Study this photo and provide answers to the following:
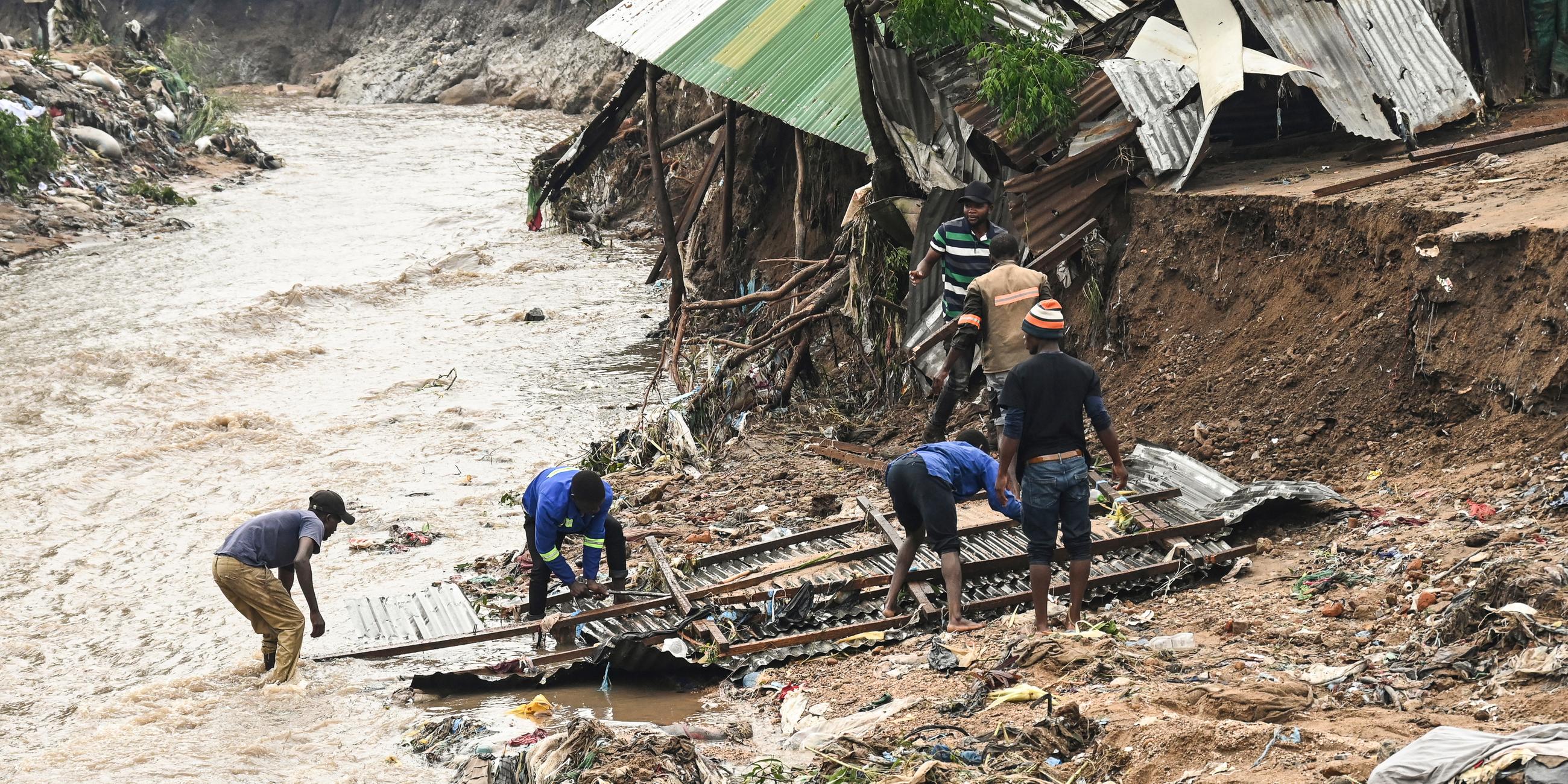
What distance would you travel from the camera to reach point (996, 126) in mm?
8914

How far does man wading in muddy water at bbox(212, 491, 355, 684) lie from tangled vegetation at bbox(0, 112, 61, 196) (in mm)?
16136

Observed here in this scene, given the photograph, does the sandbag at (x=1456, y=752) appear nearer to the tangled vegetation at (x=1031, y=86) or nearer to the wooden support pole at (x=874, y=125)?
the tangled vegetation at (x=1031, y=86)

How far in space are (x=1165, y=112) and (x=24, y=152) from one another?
1817 cm

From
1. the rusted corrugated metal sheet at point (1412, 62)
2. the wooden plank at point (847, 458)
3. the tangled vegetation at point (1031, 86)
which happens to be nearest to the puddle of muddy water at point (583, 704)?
the wooden plank at point (847, 458)

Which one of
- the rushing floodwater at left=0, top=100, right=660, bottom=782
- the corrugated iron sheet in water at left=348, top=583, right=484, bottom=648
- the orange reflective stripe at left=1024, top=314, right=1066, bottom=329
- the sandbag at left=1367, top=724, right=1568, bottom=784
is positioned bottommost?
the rushing floodwater at left=0, top=100, right=660, bottom=782

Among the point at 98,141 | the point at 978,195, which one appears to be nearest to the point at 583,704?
the point at 978,195

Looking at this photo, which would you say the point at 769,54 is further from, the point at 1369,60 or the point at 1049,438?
the point at 1049,438

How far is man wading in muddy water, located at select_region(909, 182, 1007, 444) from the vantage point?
24.9ft

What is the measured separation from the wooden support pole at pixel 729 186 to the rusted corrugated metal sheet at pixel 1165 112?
17.5ft

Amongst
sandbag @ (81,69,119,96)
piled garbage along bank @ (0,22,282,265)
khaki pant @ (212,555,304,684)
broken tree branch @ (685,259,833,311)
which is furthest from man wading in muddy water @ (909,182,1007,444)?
sandbag @ (81,69,119,96)

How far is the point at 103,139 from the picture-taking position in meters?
24.1

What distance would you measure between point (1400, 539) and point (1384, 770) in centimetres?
A: 270

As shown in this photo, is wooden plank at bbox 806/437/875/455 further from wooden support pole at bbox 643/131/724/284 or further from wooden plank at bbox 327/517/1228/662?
wooden support pole at bbox 643/131/724/284

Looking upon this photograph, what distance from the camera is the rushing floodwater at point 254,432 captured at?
663cm
